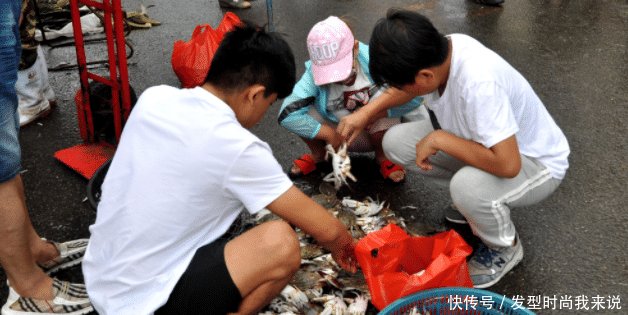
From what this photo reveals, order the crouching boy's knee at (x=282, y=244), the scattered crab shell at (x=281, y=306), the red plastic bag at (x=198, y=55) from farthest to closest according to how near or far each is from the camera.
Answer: the red plastic bag at (x=198, y=55)
the scattered crab shell at (x=281, y=306)
the crouching boy's knee at (x=282, y=244)

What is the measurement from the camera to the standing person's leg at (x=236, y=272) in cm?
198

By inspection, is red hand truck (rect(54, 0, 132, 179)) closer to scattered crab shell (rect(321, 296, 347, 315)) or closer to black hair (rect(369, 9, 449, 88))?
black hair (rect(369, 9, 449, 88))

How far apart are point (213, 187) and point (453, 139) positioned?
1.02m

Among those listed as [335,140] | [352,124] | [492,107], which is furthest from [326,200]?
[492,107]

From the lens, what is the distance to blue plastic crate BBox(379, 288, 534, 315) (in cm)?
206

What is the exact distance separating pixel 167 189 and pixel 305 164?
61.3 inches

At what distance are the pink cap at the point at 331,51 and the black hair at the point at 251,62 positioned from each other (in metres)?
0.85

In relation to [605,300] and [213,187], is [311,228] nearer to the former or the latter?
[213,187]

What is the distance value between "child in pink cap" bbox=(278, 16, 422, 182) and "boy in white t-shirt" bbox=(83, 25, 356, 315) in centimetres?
85

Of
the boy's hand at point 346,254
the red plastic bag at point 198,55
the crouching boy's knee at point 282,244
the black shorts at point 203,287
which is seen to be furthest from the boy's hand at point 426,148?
the red plastic bag at point 198,55

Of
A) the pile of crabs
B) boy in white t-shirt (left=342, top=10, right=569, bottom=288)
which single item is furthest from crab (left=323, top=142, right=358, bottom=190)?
boy in white t-shirt (left=342, top=10, right=569, bottom=288)

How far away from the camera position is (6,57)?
6.89ft

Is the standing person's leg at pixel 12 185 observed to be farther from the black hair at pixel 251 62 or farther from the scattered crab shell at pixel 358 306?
the scattered crab shell at pixel 358 306

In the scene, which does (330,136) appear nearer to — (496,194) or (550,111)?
(496,194)
